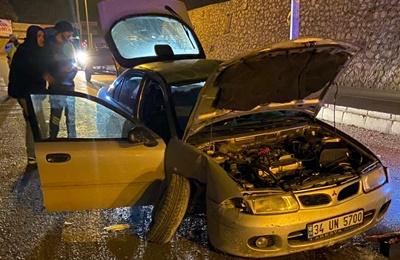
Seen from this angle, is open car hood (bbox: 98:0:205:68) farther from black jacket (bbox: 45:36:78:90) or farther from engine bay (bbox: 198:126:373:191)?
engine bay (bbox: 198:126:373:191)

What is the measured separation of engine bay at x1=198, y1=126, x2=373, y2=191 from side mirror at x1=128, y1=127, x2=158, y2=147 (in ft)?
1.47

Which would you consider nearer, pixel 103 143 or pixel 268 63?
pixel 268 63

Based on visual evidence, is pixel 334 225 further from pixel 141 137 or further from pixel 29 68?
pixel 29 68

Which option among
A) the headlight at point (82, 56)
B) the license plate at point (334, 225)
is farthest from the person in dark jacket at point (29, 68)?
the headlight at point (82, 56)

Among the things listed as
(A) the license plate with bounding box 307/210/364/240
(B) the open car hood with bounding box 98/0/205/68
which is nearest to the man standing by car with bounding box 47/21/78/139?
(B) the open car hood with bounding box 98/0/205/68

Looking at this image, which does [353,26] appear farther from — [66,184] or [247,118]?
[66,184]

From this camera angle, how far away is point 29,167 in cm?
542

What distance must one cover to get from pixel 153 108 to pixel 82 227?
4.75 feet

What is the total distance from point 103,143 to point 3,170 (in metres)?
2.73

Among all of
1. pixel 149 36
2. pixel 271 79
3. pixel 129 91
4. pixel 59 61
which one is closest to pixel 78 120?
pixel 59 61

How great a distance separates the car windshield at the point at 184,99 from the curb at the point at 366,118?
12.6ft

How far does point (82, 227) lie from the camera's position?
368 cm

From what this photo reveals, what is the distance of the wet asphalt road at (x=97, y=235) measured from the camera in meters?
3.12

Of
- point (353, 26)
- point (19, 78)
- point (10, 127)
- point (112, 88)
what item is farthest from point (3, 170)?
point (353, 26)
